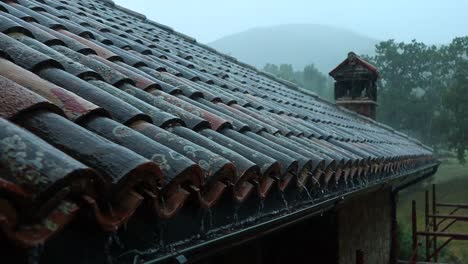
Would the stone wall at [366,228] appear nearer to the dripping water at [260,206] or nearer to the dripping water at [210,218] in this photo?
the dripping water at [260,206]

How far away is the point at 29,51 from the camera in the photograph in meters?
2.16

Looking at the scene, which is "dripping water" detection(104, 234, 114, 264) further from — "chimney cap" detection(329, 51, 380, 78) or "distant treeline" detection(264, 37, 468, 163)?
"distant treeline" detection(264, 37, 468, 163)

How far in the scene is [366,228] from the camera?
682cm

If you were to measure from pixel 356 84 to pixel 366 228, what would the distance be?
708 cm

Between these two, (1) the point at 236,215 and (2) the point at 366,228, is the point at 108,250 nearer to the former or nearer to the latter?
(1) the point at 236,215

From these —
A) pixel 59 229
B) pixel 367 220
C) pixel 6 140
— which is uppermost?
pixel 6 140

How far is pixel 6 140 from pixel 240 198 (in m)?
0.98

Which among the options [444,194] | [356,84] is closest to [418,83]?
[444,194]

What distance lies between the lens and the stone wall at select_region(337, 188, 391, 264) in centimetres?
541

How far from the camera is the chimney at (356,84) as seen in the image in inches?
504

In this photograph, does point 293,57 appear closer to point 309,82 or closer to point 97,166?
A: point 309,82

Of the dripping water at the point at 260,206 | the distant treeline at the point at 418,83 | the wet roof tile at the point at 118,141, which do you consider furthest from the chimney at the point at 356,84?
the distant treeline at the point at 418,83

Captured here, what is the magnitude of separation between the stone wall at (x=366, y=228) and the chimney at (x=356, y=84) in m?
4.39

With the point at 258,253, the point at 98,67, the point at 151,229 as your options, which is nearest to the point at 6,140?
the point at 151,229
